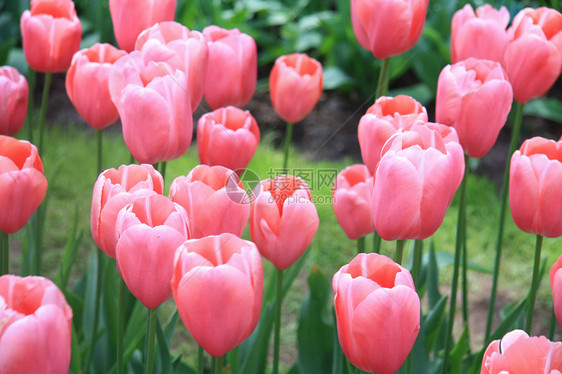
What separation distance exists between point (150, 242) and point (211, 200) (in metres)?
0.10

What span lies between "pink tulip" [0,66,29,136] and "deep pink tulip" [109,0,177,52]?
0.18 m

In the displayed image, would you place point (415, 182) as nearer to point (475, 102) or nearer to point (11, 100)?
point (475, 102)

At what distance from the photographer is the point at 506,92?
1.01m

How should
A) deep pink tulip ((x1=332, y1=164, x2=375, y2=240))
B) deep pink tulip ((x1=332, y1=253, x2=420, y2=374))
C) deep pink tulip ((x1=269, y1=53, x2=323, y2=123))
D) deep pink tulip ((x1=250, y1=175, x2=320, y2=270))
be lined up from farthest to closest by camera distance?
1. deep pink tulip ((x1=269, y1=53, x2=323, y2=123))
2. deep pink tulip ((x1=332, y1=164, x2=375, y2=240))
3. deep pink tulip ((x1=250, y1=175, x2=320, y2=270))
4. deep pink tulip ((x1=332, y1=253, x2=420, y2=374))

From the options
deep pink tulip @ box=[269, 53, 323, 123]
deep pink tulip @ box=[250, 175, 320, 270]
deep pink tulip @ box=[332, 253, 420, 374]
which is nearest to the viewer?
deep pink tulip @ box=[332, 253, 420, 374]

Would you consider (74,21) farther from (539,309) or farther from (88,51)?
(539,309)

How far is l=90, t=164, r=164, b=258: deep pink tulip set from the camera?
2.55 feet

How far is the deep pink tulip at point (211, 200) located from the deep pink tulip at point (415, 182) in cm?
16

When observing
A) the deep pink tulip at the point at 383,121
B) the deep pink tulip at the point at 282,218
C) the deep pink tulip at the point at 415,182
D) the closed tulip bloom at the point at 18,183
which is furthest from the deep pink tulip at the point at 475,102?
the closed tulip bloom at the point at 18,183

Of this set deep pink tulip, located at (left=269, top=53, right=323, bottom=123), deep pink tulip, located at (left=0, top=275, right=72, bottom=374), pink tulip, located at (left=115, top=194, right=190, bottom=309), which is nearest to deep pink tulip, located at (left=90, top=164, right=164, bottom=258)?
pink tulip, located at (left=115, top=194, right=190, bottom=309)

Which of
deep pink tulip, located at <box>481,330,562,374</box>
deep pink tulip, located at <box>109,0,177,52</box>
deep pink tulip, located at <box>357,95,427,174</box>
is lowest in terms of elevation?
deep pink tulip, located at <box>481,330,562,374</box>

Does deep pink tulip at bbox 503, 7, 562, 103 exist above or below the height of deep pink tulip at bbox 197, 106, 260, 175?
above

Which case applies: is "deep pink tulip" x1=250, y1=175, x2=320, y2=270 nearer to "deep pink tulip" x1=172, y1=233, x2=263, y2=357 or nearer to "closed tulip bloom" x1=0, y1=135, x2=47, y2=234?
"deep pink tulip" x1=172, y1=233, x2=263, y2=357

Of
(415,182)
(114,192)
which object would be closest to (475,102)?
(415,182)
